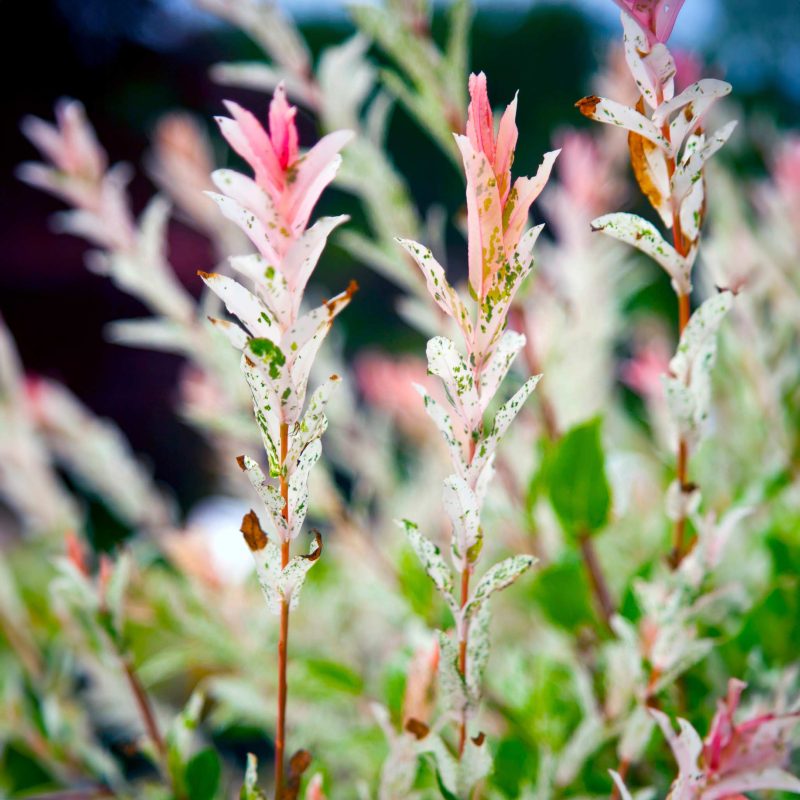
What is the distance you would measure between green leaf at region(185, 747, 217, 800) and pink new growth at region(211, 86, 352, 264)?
33 cm

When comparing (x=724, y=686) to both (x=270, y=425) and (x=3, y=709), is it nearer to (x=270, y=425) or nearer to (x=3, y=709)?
(x=270, y=425)

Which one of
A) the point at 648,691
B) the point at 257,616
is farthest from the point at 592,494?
the point at 257,616

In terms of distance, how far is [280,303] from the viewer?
0.30m

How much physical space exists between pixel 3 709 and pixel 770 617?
2.05 feet

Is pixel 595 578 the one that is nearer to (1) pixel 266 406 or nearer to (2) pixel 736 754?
(2) pixel 736 754

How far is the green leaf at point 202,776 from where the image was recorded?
46 cm

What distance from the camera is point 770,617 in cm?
53

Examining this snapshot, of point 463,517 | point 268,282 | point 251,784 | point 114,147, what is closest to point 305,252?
point 268,282

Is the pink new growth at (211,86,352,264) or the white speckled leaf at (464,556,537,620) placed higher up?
the pink new growth at (211,86,352,264)

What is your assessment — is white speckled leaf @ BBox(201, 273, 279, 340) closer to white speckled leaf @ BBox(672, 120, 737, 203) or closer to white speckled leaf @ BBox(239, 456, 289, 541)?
white speckled leaf @ BBox(239, 456, 289, 541)

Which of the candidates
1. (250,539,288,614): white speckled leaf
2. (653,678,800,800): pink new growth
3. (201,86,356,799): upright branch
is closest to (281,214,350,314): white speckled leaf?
(201,86,356,799): upright branch

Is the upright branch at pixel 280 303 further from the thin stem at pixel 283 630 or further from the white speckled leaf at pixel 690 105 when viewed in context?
the white speckled leaf at pixel 690 105

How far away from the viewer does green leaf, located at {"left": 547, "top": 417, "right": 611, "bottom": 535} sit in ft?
1.60

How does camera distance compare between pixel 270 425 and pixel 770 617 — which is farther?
pixel 770 617
